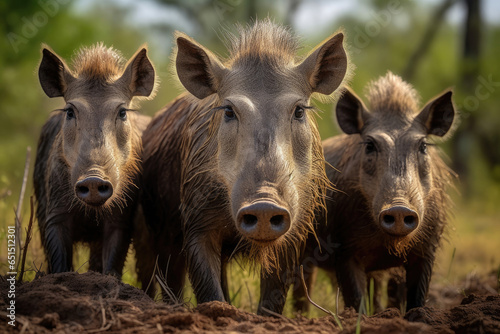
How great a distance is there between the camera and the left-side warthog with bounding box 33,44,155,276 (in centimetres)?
495

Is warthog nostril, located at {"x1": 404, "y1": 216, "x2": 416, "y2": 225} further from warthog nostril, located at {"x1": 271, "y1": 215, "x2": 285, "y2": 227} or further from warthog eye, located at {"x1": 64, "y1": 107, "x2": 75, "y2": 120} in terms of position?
warthog eye, located at {"x1": 64, "y1": 107, "x2": 75, "y2": 120}

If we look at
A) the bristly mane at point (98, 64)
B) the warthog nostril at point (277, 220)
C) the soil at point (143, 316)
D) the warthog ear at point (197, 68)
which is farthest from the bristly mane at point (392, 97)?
the warthog nostril at point (277, 220)

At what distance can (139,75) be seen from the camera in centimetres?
571

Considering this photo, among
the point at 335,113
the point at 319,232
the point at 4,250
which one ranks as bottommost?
the point at 4,250

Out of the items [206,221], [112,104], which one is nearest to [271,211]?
[206,221]

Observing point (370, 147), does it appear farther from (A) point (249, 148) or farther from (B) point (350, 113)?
(A) point (249, 148)

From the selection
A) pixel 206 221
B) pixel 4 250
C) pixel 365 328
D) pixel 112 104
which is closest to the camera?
pixel 365 328

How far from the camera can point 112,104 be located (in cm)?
524

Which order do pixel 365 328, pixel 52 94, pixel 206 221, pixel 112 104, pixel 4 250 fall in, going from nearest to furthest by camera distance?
pixel 365 328, pixel 206 221, pixel 112 104, pixel 52 94, pixel 4 250

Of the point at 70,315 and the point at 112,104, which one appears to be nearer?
the point at 70,315

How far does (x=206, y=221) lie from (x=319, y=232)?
153 centimetres

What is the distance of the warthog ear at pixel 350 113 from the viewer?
5.94 meters

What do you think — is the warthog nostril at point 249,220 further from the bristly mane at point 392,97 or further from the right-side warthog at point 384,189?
the bristly mane at point 392,97

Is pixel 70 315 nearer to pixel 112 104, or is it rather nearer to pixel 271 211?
pixel 271 211
